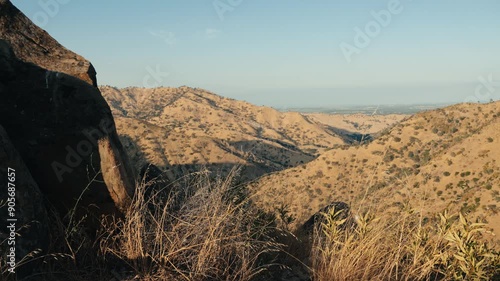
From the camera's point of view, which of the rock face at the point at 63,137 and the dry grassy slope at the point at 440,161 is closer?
the rock face at the point at 63,137

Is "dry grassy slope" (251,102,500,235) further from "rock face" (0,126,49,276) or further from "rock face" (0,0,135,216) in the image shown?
"rock face" (0,126,49,276)

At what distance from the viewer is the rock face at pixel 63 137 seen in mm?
3834

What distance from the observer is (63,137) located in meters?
4.05

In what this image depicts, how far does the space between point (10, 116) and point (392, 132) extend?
55851 millimetres

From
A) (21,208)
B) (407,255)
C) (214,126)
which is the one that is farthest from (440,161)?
(214,126)

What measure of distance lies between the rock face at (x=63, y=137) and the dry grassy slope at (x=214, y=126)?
5116 centimetres

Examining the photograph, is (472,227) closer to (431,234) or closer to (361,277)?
(431,234)

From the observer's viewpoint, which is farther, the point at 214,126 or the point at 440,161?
the point at 214,126

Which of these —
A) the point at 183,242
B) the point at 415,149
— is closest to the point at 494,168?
the point at 415,149

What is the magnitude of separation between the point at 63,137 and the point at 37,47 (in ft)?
8.93

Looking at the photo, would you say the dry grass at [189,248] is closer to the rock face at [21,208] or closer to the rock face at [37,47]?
the rock face at [21,208]

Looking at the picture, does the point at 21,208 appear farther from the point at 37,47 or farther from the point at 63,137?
the point at 37,47

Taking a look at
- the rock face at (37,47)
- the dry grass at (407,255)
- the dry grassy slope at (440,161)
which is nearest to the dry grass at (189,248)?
the dry grass at (407,255)

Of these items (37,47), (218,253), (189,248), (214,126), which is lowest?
(214,126)
